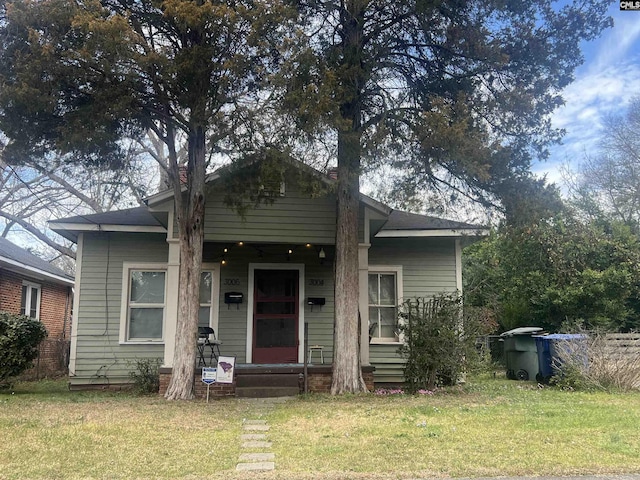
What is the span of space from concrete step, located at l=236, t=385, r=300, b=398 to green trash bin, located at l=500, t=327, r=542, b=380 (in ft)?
19.8

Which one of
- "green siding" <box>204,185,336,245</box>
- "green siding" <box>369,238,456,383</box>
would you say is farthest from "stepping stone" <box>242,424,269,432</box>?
"green siding" <box>369,238,456,383</box>

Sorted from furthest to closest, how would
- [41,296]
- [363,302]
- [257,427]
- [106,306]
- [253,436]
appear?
[41,296] < [106,306] < [363,302] < [257,427] < [253,436]

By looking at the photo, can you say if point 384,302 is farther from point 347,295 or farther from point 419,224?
point 347,295

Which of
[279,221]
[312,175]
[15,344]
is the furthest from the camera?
[279,221]

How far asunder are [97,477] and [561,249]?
15204 millimetres

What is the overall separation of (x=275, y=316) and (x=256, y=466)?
7383 mm

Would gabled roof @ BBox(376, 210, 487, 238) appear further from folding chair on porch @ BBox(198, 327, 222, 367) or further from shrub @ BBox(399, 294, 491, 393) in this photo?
folding chair on porch @ BBox(198, 327, 222, 367)

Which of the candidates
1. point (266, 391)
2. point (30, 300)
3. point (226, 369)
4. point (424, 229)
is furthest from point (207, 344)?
point (30, 300)

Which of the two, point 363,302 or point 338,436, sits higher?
point 363,302

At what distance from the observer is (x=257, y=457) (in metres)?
5.23

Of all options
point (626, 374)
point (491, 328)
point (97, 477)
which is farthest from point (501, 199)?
point (97, 477)

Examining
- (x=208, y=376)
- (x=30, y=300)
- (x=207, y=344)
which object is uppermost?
(x=30, y=300)

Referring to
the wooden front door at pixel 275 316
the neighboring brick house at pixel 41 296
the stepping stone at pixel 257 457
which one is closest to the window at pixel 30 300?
the neighboring brick house at pixel 41 296

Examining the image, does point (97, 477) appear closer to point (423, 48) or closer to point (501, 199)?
point (501, 199)
